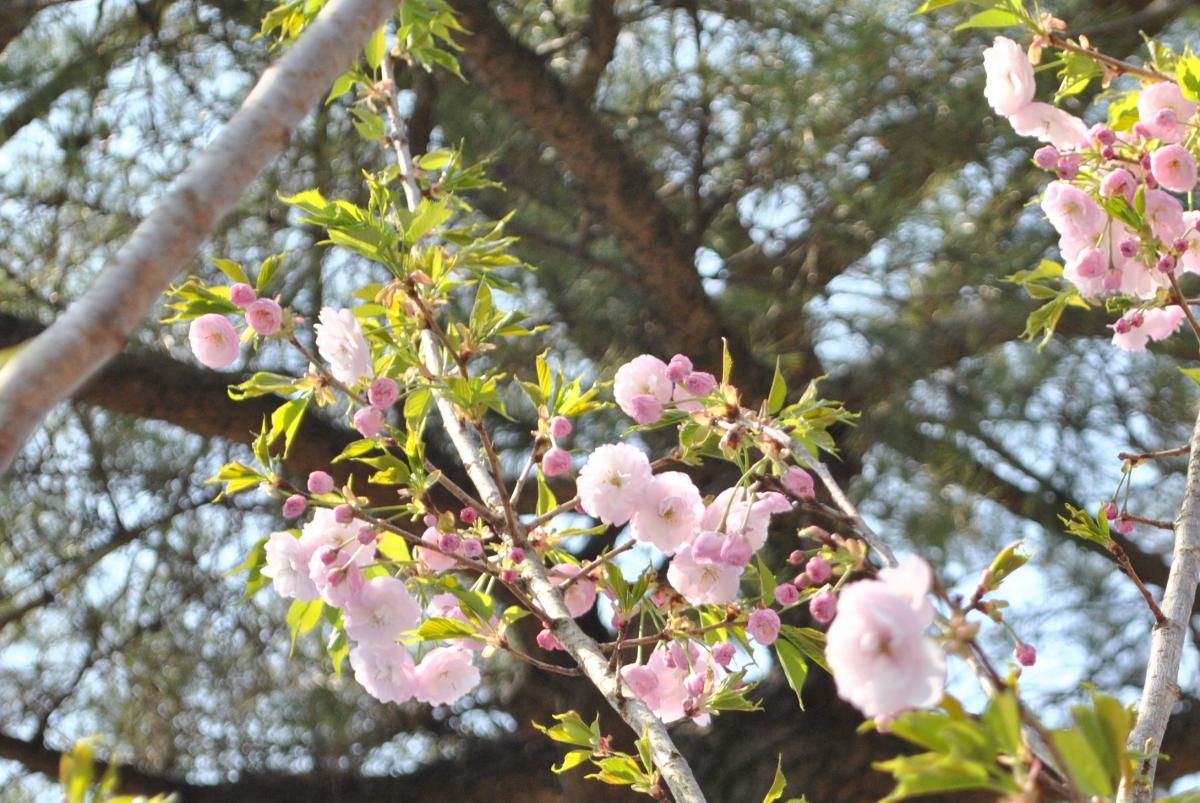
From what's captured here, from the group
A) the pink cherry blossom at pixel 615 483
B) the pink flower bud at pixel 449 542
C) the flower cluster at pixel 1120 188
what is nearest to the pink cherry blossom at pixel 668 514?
the pink cherry blossom at pixel 615 483

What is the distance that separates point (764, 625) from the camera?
752mm

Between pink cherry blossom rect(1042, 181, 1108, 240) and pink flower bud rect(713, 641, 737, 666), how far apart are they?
36 cm

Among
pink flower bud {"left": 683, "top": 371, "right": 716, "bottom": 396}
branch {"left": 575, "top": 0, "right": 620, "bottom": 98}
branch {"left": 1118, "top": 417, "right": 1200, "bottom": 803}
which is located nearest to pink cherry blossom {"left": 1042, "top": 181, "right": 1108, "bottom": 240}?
branch {"left": 1118, "top": 417, "right": 1200, "bottom": 803}

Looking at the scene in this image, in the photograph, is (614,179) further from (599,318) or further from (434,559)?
(434,559)

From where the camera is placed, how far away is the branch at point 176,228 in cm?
38

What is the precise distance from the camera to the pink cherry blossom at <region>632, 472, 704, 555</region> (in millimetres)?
759

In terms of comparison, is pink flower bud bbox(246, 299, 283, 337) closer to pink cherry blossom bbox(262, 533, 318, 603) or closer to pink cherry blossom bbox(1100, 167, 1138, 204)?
pink cherry blossom bbox(262, 533, 318, 603)

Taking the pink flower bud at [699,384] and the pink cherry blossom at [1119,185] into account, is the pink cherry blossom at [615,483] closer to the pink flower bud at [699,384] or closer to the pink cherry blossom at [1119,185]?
the pink flower bud at [699,384]

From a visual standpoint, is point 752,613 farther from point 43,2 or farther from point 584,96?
point 43,2

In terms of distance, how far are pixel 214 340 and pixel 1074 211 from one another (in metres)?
0.58

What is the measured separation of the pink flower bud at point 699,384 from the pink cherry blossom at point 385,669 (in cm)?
25

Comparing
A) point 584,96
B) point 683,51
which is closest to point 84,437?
point 584,96

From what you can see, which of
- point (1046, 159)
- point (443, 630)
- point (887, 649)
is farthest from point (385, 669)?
point (1046, 159)

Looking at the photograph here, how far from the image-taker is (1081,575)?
2367mm
